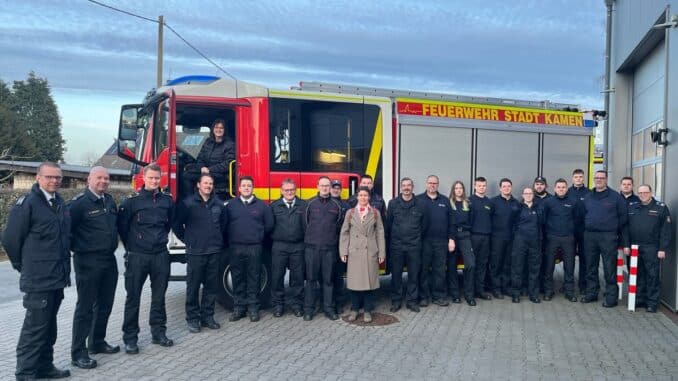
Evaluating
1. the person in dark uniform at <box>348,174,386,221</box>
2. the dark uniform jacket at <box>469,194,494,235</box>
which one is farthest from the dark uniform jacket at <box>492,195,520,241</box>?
the person in dark uniform at <box>348,174,386,221</box>

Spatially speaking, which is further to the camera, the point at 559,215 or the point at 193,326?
the point at 559,215

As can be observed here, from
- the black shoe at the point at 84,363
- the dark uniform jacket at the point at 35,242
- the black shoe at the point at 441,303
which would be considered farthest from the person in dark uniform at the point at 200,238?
the black shoe at the point at 441,303

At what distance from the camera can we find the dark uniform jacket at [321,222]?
6.87 m

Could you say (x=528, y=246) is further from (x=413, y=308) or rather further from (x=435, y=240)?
(x=413, y=308)

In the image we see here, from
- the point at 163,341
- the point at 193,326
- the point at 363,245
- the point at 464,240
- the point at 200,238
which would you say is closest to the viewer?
the point at 163,341

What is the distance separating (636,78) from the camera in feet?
36.8

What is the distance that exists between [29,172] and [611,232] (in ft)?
60.6

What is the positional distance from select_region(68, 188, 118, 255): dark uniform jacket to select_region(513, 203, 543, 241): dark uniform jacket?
543 centimetres

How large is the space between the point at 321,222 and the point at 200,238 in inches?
57.0

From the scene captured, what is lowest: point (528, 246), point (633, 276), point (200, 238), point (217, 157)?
point (633, 276)

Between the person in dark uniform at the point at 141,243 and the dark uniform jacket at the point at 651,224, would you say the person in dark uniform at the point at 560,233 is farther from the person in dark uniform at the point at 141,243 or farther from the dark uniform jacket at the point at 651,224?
the person in dark uniform at the point at 141,243

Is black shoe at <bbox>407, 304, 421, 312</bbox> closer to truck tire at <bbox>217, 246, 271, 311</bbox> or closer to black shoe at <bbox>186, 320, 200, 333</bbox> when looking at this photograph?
truck tire at <bbox>217, 246, 271, 311</bbox>

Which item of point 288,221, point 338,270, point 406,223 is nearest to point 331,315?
point 338,270

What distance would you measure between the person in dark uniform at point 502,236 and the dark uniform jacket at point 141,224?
4.66 meters
